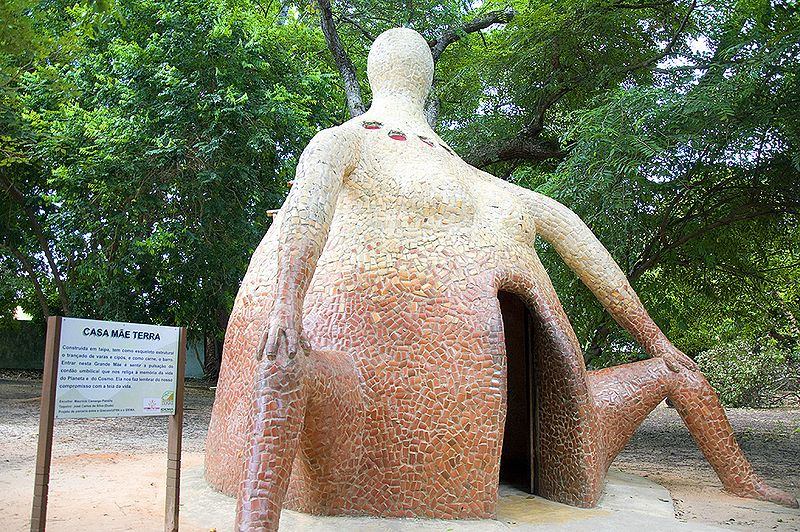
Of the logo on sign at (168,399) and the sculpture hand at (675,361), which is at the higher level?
the sculpture hand at (675,361)

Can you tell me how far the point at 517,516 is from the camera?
5332 millimetres

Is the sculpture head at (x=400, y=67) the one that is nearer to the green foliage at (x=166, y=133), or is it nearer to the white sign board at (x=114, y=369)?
the white sign board at (x=114, y=369)

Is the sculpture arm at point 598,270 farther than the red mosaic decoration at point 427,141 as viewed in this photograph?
Yes

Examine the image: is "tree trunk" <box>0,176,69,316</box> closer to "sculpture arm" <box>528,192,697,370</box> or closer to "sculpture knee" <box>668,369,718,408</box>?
"sculpture arm" <box>528,192,697,370</box>

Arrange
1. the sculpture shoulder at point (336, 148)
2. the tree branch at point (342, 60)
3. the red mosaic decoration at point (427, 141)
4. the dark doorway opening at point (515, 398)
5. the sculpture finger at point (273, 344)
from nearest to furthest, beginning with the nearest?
the sculpture finger at point (273, 344), the sculpture shoulder at point (336, 148), the red mosaic decoration at point (427, 141), the dark doorway opening at point (515, 398), the tree branch at point (342, 60)

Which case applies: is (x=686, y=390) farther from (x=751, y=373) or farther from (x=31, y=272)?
(x=31, y=272)

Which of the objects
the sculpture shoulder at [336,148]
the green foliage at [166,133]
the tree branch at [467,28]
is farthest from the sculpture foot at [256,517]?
the tree branch at [467,28]

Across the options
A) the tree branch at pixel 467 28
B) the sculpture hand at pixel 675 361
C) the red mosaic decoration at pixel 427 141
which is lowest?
the sculpture hand at pixel 675 361

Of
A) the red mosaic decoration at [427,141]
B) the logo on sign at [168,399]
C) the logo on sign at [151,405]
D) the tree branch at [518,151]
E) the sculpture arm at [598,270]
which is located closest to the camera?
the logo on sign at [151,405]

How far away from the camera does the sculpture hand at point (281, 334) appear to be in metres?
4.08

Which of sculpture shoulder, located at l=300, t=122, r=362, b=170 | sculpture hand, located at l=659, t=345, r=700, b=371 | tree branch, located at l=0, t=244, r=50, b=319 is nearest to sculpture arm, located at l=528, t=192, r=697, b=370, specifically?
sculpture hand, located at l=659, t=345, r=700, b=371

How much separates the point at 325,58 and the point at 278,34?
2680 mm

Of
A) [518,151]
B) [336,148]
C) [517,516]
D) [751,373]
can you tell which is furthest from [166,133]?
[751,373]

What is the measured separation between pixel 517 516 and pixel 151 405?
8.91ft
